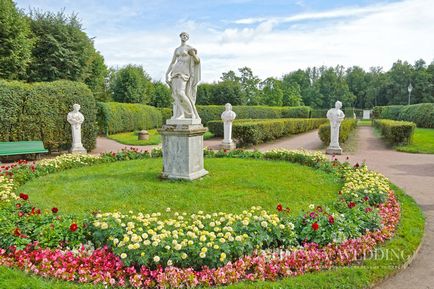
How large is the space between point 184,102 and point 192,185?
174 centimetres

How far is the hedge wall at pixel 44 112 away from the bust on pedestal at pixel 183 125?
758 cm

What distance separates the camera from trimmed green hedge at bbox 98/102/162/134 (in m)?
21.0

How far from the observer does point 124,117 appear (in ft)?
77.0

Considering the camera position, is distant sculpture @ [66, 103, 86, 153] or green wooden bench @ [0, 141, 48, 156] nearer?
green wooden bench @ [0, 141, 48, 156]

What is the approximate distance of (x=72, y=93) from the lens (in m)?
12.8

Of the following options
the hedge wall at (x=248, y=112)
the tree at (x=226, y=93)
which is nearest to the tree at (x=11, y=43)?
the hedge wall at (x=248, y=112)

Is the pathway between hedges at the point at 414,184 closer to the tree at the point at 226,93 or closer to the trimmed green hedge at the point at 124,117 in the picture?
the trimmed green hedge at the point at 124,117

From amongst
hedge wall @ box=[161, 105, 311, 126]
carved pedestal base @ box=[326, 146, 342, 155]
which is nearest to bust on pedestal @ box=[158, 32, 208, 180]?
carved pedestal base @ box=[326, 146, 342, 155]

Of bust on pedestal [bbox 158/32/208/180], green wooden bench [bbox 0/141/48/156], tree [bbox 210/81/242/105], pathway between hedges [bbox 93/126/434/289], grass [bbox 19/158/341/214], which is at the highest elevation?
tree [bbox 210/81/242/105]

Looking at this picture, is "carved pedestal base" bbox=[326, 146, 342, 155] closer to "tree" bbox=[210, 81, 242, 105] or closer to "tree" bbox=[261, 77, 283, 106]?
"tree" bbox=[210, 81, 242, 105]

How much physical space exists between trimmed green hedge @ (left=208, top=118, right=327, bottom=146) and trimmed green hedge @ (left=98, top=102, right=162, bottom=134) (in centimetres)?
716

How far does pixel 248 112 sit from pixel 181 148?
2155 centimetres

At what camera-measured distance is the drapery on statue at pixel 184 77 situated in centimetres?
659

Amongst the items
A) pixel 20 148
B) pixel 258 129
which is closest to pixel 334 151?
pixel 258 129
